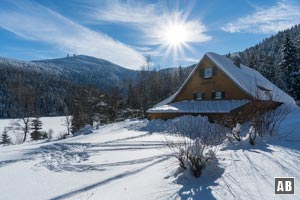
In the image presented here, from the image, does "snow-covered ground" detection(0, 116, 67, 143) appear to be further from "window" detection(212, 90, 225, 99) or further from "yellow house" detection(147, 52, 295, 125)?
"window" detection(212, 90, 225, 99)

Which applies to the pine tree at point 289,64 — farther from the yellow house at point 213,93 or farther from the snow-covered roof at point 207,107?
the snow-covered roof at point 207,107

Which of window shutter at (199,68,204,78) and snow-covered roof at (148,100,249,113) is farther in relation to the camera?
window shutter at (199,68,204,78)

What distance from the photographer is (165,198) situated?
5.11 metres

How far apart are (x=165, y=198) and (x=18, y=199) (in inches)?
120

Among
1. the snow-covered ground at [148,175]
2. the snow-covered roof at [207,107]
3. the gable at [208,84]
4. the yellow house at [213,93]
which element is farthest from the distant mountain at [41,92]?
the snow-covered ground at [148,175]

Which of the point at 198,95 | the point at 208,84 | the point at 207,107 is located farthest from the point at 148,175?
the point at 198,95

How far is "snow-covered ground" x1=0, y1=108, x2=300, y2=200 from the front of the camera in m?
5.30

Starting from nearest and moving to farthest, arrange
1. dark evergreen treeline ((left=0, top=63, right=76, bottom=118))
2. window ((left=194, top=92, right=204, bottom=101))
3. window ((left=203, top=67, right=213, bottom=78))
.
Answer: window ((left=203, top=67, right=213, bottom=78)), window ((left=194, top=92, right=204, bottom=101)), dark evergreen treeline ((left=0, top=63, right=76, bottom=118))

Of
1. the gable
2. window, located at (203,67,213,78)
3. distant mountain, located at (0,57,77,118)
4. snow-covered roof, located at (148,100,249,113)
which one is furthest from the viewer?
distant mountain, located at (0,57,77,118)

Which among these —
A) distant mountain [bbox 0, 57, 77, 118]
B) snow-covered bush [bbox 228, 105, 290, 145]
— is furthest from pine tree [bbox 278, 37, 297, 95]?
distant mountain [bbox 0, 57, 77, 118]

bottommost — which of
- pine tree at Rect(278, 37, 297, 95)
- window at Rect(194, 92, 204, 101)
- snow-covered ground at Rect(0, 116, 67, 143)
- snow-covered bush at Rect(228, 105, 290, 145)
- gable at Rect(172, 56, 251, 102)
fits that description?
snow-covered ground at Rect(0, 116, 67, 143)

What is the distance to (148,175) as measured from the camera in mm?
6758

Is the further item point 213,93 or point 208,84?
point 208,84

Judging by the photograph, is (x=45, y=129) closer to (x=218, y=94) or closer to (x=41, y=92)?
(x=218, y=94)
